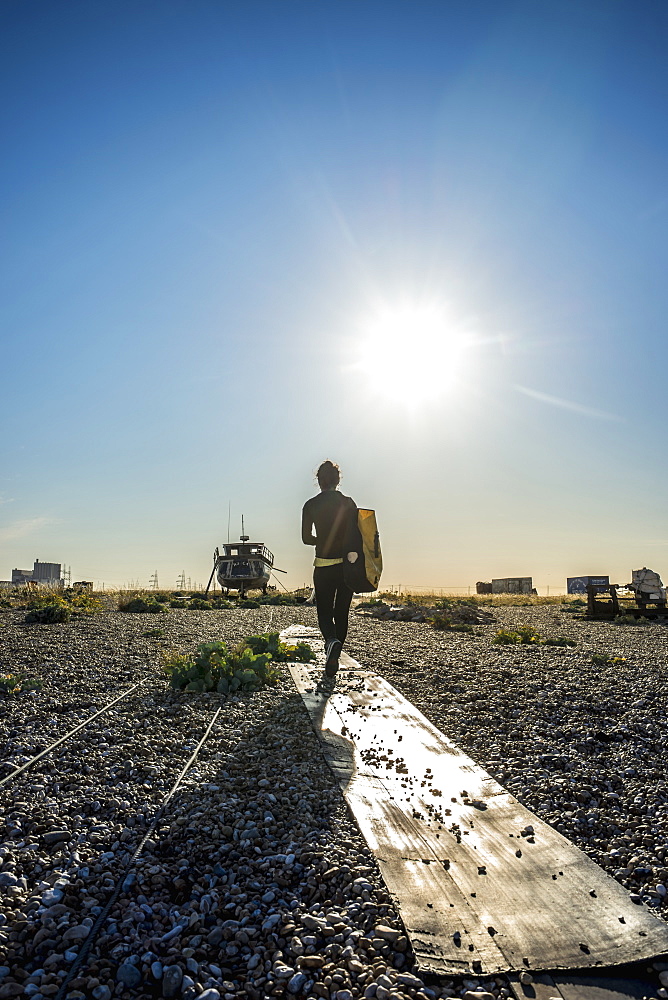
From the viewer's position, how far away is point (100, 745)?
493cm

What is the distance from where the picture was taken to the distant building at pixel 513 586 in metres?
50.6

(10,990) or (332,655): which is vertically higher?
(332,655)

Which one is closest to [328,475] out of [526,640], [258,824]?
[258,824]

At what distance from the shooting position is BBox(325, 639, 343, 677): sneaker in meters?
7.13

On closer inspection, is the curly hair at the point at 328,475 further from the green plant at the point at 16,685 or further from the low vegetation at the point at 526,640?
the low vegetation at the point at 526,640

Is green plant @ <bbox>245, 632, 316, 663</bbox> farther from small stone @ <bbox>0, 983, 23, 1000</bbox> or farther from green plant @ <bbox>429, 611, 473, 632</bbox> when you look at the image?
green plant @ <bbox>429, 611, 473, 632</bbox>

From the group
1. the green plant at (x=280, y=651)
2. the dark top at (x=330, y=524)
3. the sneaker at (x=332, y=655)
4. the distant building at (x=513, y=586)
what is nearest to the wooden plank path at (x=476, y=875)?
the sneaker at (x=332, y=655)

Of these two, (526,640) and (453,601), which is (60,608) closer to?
(526,640)

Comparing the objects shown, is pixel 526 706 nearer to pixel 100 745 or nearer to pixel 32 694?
pixel 100 745

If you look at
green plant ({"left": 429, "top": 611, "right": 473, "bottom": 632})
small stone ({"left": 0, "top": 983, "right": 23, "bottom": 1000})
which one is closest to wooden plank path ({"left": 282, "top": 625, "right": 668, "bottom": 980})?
small stone ({"left": 0, "top": 983, "right": 23, "bottom": 1000})

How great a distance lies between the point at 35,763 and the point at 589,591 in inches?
738

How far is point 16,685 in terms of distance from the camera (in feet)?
23.9

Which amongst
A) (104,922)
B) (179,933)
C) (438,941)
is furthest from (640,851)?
(104,922)

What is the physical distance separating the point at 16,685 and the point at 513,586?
4810 centimetres
